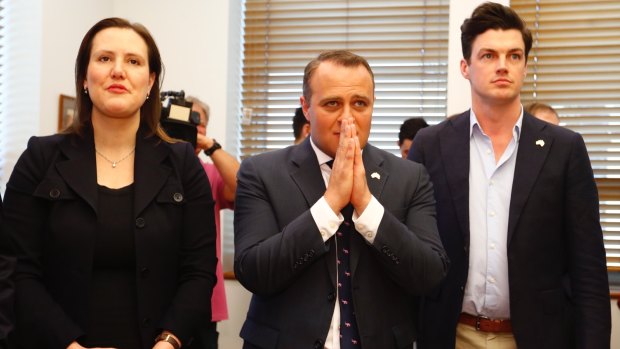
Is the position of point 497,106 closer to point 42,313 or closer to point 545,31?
point 42,313

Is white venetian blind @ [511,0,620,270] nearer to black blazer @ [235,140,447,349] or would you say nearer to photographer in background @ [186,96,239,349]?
photographer in background @ [186,96,239,349]

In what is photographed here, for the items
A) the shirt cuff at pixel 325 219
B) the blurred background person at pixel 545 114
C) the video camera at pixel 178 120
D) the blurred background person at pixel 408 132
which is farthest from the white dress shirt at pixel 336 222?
the blurred background person at pixel 408 132

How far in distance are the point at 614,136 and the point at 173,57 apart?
279 centimetres

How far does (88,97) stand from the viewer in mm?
2076

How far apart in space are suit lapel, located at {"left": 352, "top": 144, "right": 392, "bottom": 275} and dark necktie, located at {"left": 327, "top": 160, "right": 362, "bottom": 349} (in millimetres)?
16

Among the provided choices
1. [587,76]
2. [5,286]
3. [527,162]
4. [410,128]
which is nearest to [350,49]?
[410,128]

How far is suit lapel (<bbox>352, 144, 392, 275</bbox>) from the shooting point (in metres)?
1.86

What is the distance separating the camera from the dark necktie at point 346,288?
1809mm

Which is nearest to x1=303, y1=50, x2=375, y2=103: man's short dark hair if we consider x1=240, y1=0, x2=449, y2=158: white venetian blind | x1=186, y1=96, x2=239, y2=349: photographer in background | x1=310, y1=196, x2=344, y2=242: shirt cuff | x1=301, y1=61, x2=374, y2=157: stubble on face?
x1=301, y1=61, x2=374, y2=157: stubble on face

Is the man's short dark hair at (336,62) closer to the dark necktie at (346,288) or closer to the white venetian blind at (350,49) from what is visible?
the dark necktie at (346,288)

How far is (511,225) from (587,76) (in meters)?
2.58

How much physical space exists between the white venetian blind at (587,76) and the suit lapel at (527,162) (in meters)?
2.26

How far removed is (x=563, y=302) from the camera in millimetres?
2129

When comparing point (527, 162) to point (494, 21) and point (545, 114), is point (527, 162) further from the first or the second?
point (545, 114)
